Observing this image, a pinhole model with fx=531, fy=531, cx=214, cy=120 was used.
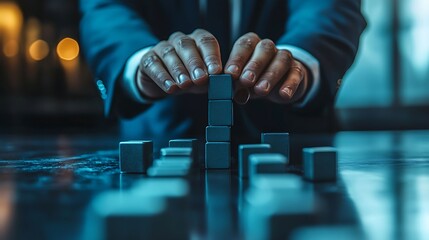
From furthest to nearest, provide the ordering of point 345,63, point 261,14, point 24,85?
point 24,85 < point 261,14 < point 345,63

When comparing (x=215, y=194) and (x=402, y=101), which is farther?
(x=402, y=101)

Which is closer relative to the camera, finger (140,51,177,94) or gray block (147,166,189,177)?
gray block (147,166,189,177)

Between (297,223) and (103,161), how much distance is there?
0.50 m

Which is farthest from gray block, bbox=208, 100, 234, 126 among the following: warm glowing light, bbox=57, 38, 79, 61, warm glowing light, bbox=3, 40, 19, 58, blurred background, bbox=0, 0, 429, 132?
warm glowing light, bbox=3, 40, 19, 58

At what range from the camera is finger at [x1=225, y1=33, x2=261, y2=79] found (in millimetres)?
819

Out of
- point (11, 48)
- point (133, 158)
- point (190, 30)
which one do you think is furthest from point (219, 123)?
point (11, 48)

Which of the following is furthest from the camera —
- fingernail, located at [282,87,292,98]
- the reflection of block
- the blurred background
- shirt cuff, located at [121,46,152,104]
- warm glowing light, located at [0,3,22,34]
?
warm glowing light, located at [0,3,22,34]

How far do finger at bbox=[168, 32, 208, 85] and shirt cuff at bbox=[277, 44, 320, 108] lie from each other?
0.32 metres

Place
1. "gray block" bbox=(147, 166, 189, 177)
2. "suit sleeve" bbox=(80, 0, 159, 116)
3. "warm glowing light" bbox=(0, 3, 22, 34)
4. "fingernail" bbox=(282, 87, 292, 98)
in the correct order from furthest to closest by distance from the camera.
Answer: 1. "warm glowing light" bbox=(0, 3, 22, 34)
2. "suit sleeve" bbox=(80, 0, 159, 116)
3. "fingernail" bbox=(282, 87, 292, 98)
4. "gray block" bbox=(147, 166, 189, 177)

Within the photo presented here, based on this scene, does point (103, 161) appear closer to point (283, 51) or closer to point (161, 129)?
point (283, 51)

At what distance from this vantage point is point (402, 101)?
16.0 feet

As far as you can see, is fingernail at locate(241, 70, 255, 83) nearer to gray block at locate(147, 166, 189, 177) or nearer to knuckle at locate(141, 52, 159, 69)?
knuckle at locate(141, 52, 159, 69)

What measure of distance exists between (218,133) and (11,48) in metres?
4.00

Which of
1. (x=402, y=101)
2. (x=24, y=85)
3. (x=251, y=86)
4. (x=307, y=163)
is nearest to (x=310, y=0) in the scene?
(x=251, y=86)
